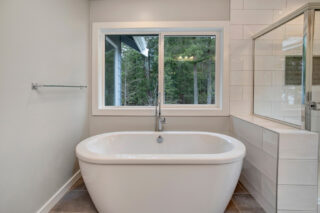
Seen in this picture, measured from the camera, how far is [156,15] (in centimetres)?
247

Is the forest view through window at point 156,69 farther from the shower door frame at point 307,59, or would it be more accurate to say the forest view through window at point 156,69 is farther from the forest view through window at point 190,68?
the shower door frame at point 307,59

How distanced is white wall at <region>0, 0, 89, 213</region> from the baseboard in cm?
4

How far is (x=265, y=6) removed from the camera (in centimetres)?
242

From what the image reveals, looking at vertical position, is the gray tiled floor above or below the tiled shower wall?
below

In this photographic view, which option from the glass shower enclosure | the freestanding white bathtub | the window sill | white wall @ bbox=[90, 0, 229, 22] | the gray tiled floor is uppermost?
white wall @ bbox=[90, 0, 229, 22]

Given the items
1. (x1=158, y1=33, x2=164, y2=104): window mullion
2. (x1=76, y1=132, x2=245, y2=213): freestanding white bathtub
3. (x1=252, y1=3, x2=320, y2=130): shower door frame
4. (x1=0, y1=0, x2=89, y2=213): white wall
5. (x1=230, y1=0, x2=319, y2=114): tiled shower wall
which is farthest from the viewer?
(x1=158, y1=33, x2=164, y2=104): window mullion

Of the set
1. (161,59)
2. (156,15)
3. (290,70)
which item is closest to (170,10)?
(156,15)

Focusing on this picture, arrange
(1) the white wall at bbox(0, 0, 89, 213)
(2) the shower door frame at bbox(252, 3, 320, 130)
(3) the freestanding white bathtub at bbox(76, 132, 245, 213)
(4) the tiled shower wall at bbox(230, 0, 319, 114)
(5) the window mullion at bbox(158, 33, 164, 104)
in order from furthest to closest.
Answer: (5) the window mullion at bbox(158, 33, 164, 104) → (4) the tiled shower wall at bbox(230, 0, 319, 114) → (2) the shower door frame at bbox(252, 3, 320, 130) → (3) the freestanding white bathtub at bbox(76, 132, 245, 213) → (1) the white wall at bbox(0, 0, 89, 213)

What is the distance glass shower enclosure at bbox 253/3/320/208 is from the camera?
1578 mm

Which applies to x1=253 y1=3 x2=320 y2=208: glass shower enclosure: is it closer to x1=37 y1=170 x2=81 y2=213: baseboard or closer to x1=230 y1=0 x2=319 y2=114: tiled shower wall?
x1=230 y1=0 x2=319 y2=114: tiled shower wall

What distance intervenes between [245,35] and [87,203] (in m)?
2.68

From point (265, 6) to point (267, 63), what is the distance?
793 millimetres

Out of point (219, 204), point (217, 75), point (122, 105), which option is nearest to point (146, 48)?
point (122, 105)

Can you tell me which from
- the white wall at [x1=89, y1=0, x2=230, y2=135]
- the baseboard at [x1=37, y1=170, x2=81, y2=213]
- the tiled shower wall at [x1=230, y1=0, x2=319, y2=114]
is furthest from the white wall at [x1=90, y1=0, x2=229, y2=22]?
the baseboard at [x1=37, y1=170, x2=81, y2=213]
